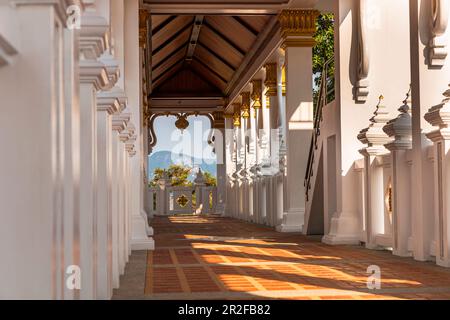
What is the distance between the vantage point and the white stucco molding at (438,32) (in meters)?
8.97

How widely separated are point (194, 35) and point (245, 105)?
9.03 feet

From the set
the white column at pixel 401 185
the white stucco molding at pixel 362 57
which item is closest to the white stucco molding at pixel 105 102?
the white column at pixel 401 185

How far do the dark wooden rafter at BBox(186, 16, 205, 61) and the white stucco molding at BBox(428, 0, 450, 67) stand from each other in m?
13.9

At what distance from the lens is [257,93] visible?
22.8 metres

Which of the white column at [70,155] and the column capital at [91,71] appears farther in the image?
the column capital at [91,71]

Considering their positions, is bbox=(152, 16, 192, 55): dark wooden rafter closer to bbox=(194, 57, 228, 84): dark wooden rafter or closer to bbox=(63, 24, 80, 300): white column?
bbox=(194, 57, 228, 84): dark wooden rafter

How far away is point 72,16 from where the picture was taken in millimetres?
3252

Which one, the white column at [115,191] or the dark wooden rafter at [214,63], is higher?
the dark wooden rafter at [214,63]

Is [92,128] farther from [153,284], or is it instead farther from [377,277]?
[377,277]

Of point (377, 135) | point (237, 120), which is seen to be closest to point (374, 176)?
point (377, 135)

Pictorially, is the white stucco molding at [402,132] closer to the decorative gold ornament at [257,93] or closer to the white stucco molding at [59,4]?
the white stucco molding at [59,4]

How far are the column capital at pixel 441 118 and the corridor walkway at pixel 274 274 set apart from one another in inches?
53.6

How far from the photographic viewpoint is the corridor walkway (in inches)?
240
